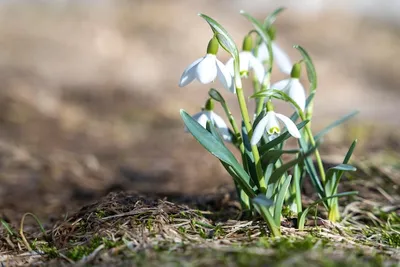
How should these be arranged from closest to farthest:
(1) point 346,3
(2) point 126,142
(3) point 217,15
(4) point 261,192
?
(4) point 261,192
(2) point 126,142
(3) point 217,15
(1) point 346,3

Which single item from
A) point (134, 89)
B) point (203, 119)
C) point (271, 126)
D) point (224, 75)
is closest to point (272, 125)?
point (271, 126)

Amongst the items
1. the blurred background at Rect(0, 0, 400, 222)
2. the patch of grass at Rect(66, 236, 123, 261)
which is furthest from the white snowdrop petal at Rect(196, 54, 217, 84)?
the blurred background at Rect(0, 0, 400, 222)

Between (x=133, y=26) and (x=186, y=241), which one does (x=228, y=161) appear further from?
(x=133, y=26)

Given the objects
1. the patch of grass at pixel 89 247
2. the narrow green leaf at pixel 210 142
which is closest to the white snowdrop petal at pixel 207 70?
the narrow green leaf at pixel 210 142

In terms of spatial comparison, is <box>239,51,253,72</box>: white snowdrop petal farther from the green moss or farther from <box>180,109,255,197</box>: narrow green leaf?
the green moss

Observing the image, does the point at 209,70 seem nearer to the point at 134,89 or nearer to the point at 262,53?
the point at 262,53

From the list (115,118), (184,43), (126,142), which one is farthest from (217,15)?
(126,142)
